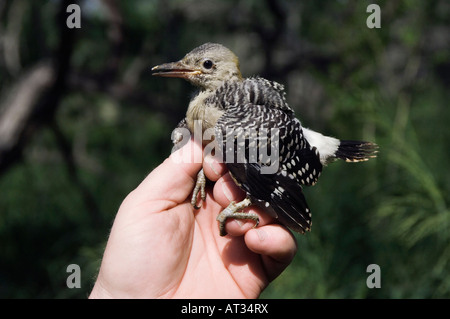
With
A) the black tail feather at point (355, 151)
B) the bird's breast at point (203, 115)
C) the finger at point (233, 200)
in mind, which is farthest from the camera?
the black tail feather at point (355, 151)

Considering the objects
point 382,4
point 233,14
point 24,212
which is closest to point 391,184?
point 382,4

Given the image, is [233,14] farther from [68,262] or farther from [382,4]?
[68,262]

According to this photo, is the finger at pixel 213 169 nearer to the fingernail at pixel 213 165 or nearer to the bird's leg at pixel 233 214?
the fingernail at pixel 213 165

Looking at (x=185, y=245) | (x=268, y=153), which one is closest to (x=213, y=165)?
(x=268, y=153)

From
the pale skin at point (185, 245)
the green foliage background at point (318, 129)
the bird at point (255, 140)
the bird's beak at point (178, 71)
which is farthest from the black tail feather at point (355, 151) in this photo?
the green foliage background at point (318, 129)

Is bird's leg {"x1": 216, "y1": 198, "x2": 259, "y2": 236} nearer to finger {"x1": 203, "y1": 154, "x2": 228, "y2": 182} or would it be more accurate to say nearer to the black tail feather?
finger {"x1": 203, "y1": 154, "x2": 228, "y2": 182}

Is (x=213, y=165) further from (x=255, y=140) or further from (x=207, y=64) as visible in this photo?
(x=207, y=64)

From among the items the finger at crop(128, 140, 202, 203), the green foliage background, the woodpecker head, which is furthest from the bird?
the green foliage background
